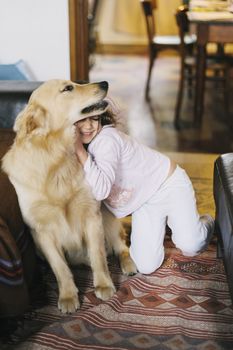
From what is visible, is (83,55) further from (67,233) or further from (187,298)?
(187,298)

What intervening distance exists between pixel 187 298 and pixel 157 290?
12 centimetres

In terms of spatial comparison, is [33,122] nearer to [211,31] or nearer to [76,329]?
[76,329]

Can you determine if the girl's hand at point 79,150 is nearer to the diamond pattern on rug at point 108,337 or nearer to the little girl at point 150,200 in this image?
the little girl at point 150,200

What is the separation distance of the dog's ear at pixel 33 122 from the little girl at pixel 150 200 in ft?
0.66

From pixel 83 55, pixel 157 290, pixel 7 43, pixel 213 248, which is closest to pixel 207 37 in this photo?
pixel 83 55

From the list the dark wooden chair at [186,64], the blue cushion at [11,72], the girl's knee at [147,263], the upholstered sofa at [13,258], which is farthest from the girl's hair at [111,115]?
the dark wooden chair at [186,64]

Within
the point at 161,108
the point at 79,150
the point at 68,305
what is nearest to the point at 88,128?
the point at 79,150

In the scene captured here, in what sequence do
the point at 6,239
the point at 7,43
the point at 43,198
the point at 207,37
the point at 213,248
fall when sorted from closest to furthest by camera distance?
the point at 6,239 → the point at 43,198 → the point at 213,248 → the point at 7,43 → the point at 207,37

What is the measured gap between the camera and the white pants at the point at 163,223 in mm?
1808

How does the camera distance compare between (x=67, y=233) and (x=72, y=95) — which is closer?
(x=72, y=95)

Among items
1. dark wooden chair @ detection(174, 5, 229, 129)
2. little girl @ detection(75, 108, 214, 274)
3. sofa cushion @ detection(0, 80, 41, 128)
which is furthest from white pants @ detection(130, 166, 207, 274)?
dark wooden chair @ detection(174, 5, 229, 129)

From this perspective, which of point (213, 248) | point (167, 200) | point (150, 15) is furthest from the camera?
point (150, 15)

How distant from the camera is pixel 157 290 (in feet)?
5.68

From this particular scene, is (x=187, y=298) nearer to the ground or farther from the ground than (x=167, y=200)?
nearer to the ground
